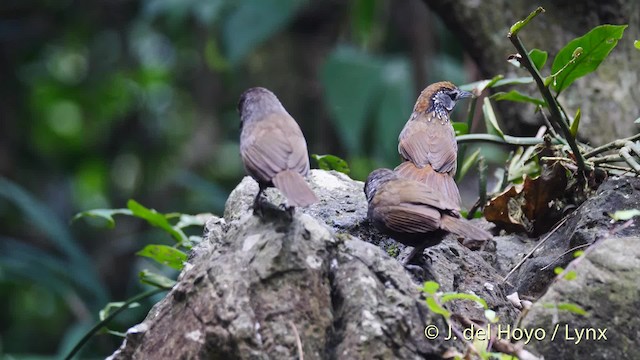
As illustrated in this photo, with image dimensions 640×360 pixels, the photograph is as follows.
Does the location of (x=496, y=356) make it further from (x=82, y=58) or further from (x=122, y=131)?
(x=82, y=58)

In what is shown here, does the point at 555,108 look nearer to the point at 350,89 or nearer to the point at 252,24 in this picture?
the point at 350,89

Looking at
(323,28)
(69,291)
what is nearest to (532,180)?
(69,291)

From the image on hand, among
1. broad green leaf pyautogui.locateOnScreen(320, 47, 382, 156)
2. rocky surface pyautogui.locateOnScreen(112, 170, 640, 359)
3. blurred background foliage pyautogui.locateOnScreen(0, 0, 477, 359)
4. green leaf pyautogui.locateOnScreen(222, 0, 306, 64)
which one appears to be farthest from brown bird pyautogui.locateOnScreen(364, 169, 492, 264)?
blurred background foliage pyautogui.locateOnScreen(0, 0, 477, 359)

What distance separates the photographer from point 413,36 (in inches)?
312

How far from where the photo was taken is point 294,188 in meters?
2.88

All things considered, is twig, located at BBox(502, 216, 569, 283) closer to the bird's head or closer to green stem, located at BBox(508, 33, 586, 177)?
green stem, located at BBox(508, 33, 586, 177)

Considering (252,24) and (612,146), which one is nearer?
(612,146)

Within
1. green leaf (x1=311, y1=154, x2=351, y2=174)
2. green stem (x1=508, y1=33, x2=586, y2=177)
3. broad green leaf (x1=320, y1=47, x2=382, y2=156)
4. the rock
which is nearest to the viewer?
the rock

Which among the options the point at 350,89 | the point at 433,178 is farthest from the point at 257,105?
the point at 350,89

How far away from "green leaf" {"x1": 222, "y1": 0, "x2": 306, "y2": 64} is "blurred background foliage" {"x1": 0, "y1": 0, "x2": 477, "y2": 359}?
1.63 ft

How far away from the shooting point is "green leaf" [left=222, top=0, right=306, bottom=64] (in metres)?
7.60

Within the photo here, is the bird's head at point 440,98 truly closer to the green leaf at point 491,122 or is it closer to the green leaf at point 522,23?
the green leaf at point 491,122

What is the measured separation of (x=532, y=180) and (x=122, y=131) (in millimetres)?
7404

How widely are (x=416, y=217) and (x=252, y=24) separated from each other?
4.95 m
